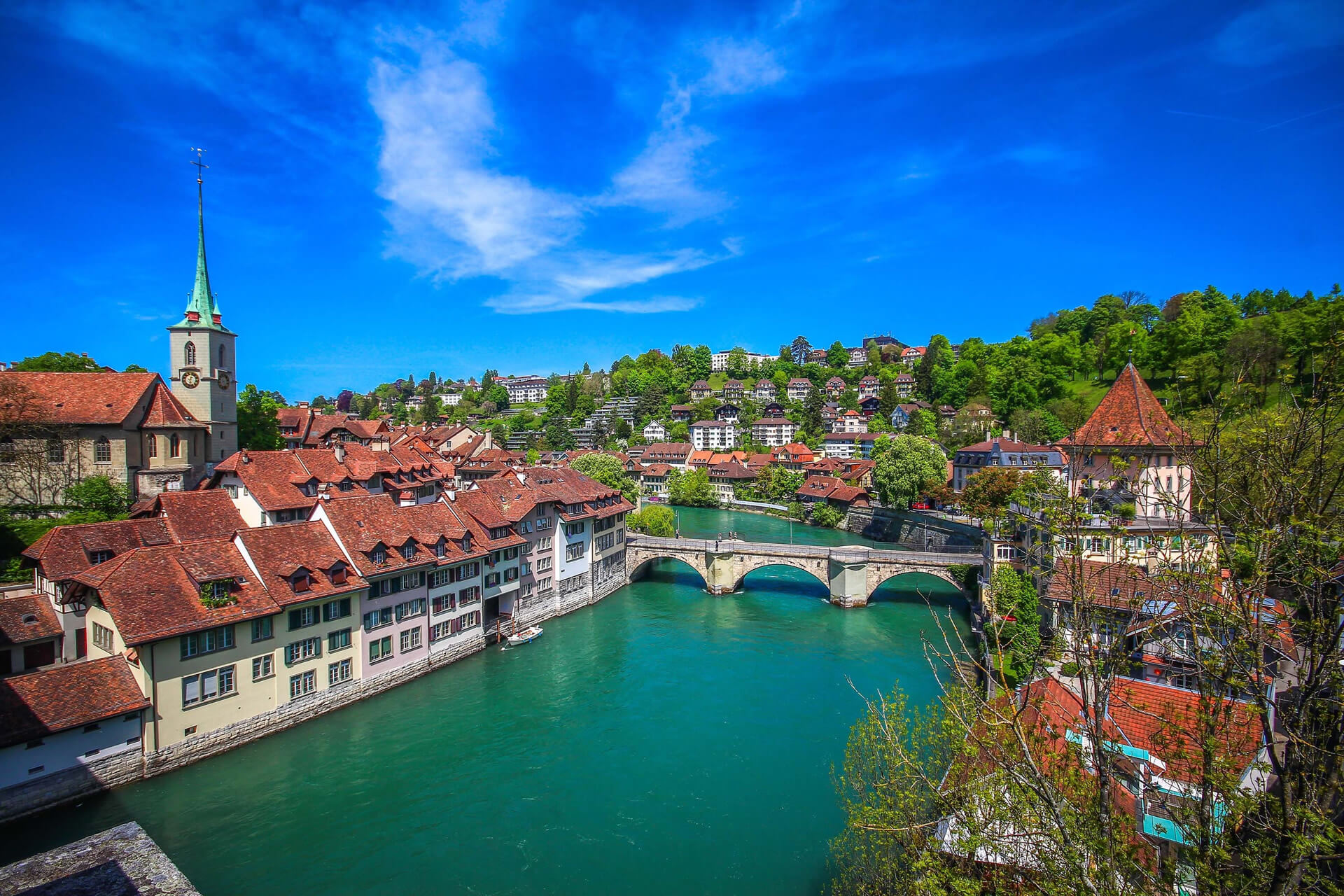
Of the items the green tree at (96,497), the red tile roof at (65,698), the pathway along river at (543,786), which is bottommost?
the pathway along river at (543,786)

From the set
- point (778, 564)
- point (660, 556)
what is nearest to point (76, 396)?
point (660, 556)

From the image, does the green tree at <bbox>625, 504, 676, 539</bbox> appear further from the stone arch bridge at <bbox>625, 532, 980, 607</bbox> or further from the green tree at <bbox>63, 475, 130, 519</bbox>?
the green tree at <bbox>63, 475, 130, 519</bbox>

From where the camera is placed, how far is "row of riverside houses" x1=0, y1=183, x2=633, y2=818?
813 inches

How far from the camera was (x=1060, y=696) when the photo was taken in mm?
18734

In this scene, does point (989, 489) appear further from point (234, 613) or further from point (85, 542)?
point (85, 542)

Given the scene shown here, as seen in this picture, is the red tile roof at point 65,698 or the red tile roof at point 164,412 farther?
the red tile roof at point 164,412

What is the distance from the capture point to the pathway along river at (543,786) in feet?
59.1

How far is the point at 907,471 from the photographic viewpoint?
214 feet

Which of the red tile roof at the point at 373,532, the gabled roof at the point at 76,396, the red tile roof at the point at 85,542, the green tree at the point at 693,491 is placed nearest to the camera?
the red tile roof at the point at 85,542

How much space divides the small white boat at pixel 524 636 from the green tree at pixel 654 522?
20006 mm

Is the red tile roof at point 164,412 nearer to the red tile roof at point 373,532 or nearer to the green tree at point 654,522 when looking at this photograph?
the red tile roof at point 373,532

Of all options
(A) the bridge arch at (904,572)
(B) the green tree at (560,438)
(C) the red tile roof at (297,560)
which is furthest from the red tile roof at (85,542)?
(B) the green tree at (560,438)

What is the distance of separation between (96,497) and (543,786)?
90.9 feet

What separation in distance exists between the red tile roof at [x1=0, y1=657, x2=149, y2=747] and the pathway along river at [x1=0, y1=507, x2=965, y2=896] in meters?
2.55
